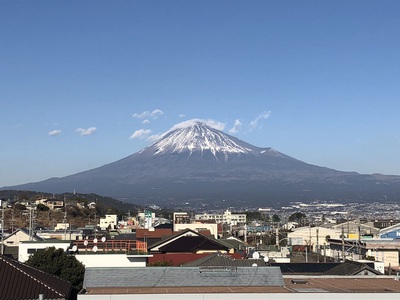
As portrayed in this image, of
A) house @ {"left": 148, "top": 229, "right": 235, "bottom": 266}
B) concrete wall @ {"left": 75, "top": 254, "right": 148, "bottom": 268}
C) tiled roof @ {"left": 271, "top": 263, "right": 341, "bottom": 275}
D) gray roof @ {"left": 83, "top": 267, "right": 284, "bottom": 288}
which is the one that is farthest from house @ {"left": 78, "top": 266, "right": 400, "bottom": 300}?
house @ {"left": 148, "top": 229, "right": 235, "bottom": 266}

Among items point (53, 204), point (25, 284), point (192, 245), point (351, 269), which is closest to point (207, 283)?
point (25, 284)

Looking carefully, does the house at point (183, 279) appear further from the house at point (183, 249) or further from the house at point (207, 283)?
the house at point (183, 249)

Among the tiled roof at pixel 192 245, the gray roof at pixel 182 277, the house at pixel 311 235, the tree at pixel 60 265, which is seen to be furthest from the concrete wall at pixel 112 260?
the house at pixel 311 235

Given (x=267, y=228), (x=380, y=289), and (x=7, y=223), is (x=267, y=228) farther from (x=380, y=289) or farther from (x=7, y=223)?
(x=380, y=289)

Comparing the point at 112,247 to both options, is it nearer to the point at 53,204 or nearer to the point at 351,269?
the point at 351,269

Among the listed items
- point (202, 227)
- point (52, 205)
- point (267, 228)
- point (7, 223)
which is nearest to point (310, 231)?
point (202, 227)

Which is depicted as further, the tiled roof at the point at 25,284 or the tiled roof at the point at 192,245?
the tiled roof at the point at 192,245
